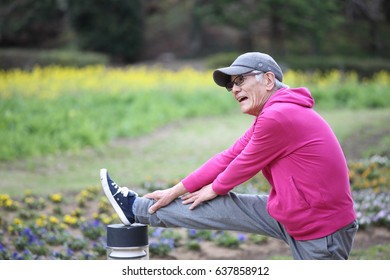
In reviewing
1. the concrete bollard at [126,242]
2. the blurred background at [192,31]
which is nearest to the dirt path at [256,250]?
the concrete bollard at [126,242]

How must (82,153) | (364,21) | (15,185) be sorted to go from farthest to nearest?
(364,21) → (82,153) → (15,185)

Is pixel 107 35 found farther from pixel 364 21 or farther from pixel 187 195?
pixel 187 195

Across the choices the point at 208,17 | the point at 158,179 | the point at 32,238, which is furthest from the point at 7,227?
the point at 208,17

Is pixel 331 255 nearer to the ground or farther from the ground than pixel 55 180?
farther from the ground

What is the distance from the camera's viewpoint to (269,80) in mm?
2758

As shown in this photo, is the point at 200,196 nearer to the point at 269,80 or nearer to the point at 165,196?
the point at 165,196

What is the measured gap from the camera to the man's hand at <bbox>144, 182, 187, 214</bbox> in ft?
9.12

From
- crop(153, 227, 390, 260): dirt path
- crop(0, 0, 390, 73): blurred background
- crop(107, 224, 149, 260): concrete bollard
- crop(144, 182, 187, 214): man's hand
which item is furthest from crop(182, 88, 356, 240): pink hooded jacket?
crop(0, 0, 390, 73): blurred background

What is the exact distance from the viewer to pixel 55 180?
637 centimetres

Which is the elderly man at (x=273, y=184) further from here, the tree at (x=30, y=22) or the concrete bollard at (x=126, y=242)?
the tree at (x=30, y=22)

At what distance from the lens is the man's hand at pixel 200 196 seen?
2.78 metres

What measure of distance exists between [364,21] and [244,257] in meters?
14.5

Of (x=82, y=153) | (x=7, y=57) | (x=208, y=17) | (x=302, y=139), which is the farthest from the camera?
(x=208, y=17)

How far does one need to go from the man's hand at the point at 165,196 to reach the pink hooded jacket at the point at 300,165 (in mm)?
286
